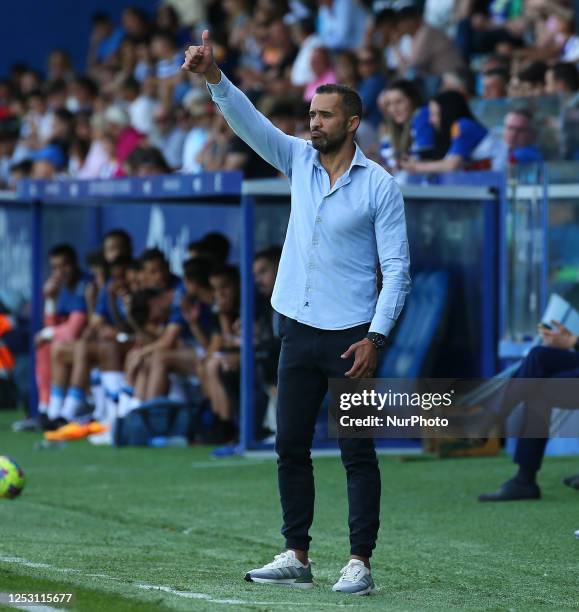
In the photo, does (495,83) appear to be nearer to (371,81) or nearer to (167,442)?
(371,81)

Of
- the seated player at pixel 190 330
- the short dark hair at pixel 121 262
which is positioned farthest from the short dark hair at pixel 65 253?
the seated player at pixel 190 330

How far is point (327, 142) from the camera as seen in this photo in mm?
5801

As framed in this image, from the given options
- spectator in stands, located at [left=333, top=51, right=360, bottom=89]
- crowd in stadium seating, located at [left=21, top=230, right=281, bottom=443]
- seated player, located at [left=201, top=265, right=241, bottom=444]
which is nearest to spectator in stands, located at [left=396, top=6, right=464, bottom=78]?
spectator in stands, located at [left=333, top=51, right=360, bottom=89]

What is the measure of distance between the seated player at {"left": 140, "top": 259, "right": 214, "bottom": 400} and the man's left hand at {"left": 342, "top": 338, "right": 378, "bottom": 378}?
23.1 ft

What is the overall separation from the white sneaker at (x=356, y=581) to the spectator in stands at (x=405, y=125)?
675cm

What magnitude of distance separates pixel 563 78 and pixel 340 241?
23.4ft

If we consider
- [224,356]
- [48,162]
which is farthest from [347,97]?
[48,162]

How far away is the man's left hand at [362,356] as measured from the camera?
18.5 feet

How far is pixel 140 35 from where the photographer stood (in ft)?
66.6

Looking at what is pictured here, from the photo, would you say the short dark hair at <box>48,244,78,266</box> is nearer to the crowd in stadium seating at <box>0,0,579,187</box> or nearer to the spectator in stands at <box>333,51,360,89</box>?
the crowd in stadium seating at <box>0,0,579,187</box>

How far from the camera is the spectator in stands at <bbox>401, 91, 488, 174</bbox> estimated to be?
472 inches

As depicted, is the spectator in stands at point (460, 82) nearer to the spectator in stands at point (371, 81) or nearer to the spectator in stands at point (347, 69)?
the spectator in stands at point (371, 81)

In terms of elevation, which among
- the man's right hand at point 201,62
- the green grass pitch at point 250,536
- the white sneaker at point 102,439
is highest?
the man's right hand at point 201,62

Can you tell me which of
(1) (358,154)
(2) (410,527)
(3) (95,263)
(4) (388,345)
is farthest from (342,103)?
(3) (95,263)
